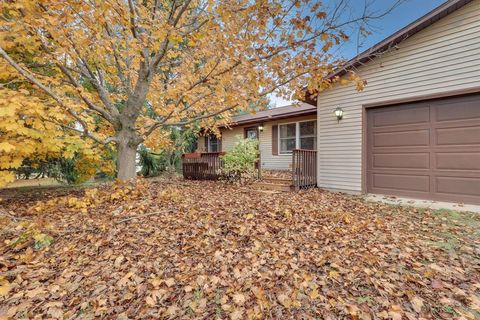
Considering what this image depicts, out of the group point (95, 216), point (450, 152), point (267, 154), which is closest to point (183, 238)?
point (95, 216)

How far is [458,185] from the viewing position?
5277 mm

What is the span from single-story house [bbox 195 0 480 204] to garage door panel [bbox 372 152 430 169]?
0.8 inches

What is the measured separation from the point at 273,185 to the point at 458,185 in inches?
171

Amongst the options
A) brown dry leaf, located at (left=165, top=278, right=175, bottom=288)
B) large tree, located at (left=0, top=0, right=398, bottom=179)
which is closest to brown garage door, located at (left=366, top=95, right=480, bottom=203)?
large tree, located at (left=0, top=0, right=398, bottom=179)

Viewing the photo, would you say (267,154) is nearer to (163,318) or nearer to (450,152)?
(450,152)

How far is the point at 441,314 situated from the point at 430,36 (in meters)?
6.15

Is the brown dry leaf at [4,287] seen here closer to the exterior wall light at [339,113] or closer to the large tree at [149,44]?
the large tree at [149,44]

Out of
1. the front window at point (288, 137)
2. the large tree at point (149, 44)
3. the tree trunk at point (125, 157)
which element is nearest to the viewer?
the large tree at point (149, 44)

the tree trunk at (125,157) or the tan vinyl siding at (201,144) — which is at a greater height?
the tan vinyl siding at (201,144)

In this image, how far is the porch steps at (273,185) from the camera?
705 cm

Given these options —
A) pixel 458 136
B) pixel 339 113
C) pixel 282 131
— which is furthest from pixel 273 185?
pixel 282 131

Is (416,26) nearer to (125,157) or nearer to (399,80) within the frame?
(399,80)

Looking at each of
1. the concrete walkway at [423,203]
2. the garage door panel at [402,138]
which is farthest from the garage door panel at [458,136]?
the concrete walkway at [423,203]

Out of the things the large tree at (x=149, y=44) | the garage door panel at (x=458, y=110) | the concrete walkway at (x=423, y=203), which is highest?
the large tree at (x=149, y=44)
